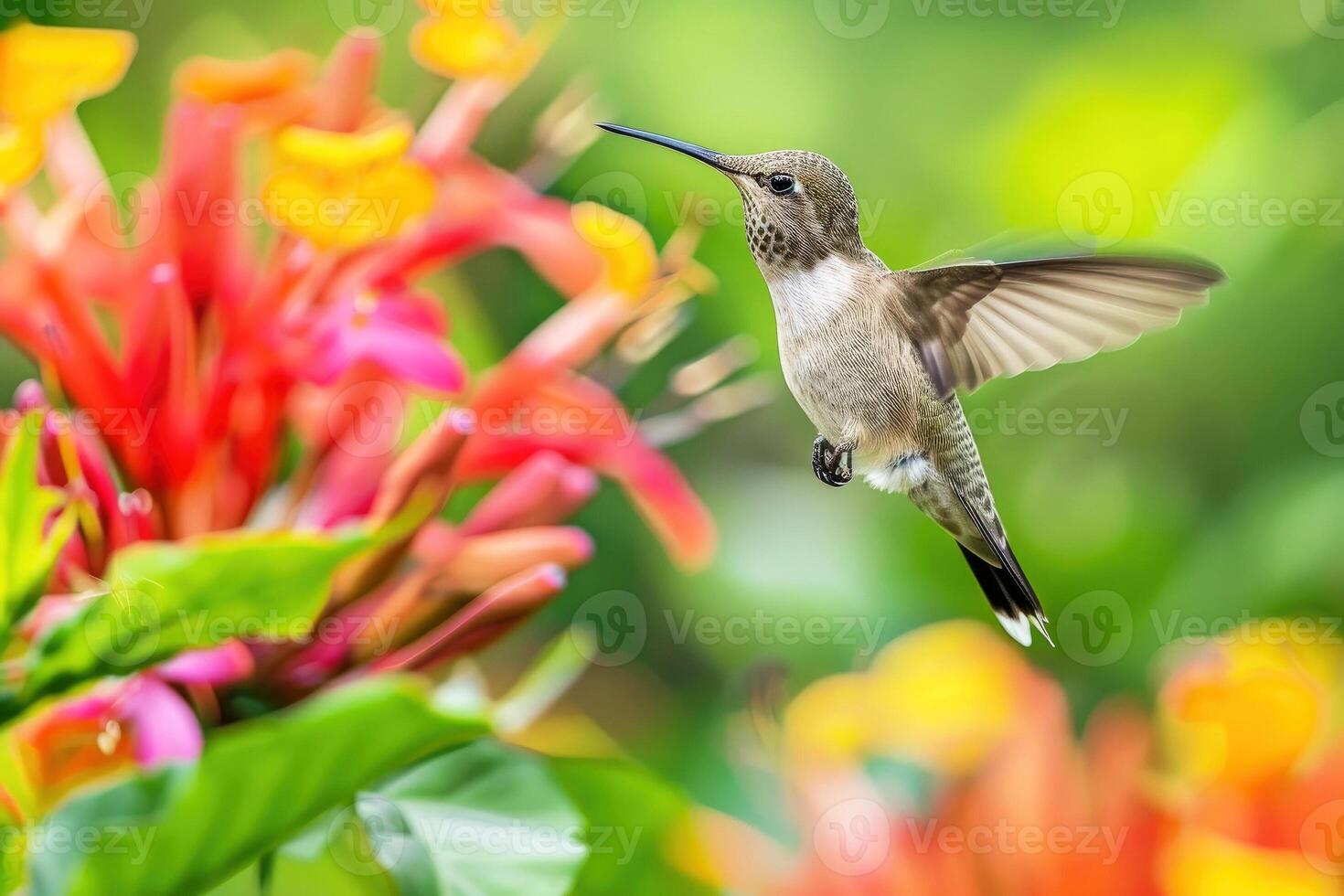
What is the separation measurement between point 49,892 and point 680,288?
1.83 ft

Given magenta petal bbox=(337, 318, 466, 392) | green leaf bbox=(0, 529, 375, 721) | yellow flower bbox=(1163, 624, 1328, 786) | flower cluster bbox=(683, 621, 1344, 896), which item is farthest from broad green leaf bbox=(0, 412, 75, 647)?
yellow flower bbox=(1163, 624, 1328, 786)

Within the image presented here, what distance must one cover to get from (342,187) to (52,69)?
16cm

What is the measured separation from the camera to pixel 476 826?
2.17ft

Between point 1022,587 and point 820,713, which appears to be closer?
point 1022,587

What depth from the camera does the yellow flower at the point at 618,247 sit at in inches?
31.5

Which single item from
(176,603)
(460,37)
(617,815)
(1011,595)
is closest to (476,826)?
(617,815)

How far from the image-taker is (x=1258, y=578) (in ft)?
3.37

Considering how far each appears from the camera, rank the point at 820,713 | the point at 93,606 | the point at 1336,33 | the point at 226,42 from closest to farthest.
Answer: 1. the point at 93,606
2. the point at 820,713
3. the point at 226,42
4. the point at 1336,33

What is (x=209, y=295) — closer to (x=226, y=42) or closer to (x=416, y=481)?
(x=416, y=481)

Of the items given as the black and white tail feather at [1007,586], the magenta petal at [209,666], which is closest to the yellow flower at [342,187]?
the magenta petal at [209,666]

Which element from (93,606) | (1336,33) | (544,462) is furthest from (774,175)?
(1336,33)

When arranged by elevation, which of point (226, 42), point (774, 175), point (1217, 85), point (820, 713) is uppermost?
point (1217, 85)

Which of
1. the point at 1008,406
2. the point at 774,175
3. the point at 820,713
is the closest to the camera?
the point at 774,175

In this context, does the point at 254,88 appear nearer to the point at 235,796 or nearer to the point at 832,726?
the point at 235,796
